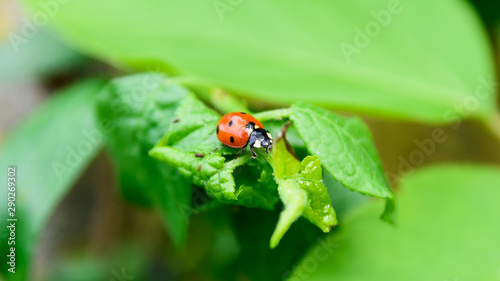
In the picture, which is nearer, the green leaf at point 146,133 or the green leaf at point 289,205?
the green leaf at point 289,205

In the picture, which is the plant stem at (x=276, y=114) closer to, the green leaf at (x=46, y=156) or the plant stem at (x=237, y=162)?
the plant stem at (x=237, y=162)

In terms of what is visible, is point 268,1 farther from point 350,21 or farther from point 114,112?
point 114,112

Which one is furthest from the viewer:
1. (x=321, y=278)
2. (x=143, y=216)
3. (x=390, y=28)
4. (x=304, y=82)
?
(x=143, y=216)

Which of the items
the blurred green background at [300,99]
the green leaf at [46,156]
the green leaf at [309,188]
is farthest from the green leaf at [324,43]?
the green leaf at [309,188]

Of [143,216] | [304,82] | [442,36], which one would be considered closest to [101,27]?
[304,82]

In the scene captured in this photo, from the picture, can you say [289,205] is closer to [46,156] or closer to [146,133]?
[146,133]

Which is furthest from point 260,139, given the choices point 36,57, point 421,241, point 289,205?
point 36,57

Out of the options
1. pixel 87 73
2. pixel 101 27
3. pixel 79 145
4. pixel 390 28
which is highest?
pixel 390 28

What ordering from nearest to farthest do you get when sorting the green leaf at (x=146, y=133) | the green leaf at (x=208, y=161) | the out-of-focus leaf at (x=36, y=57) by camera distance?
1. the green leaf at (x=208, y=161)
2. the green leaf at (x=146, y=133)
3. the out-of-focus leaf at (x=36, y=57)
